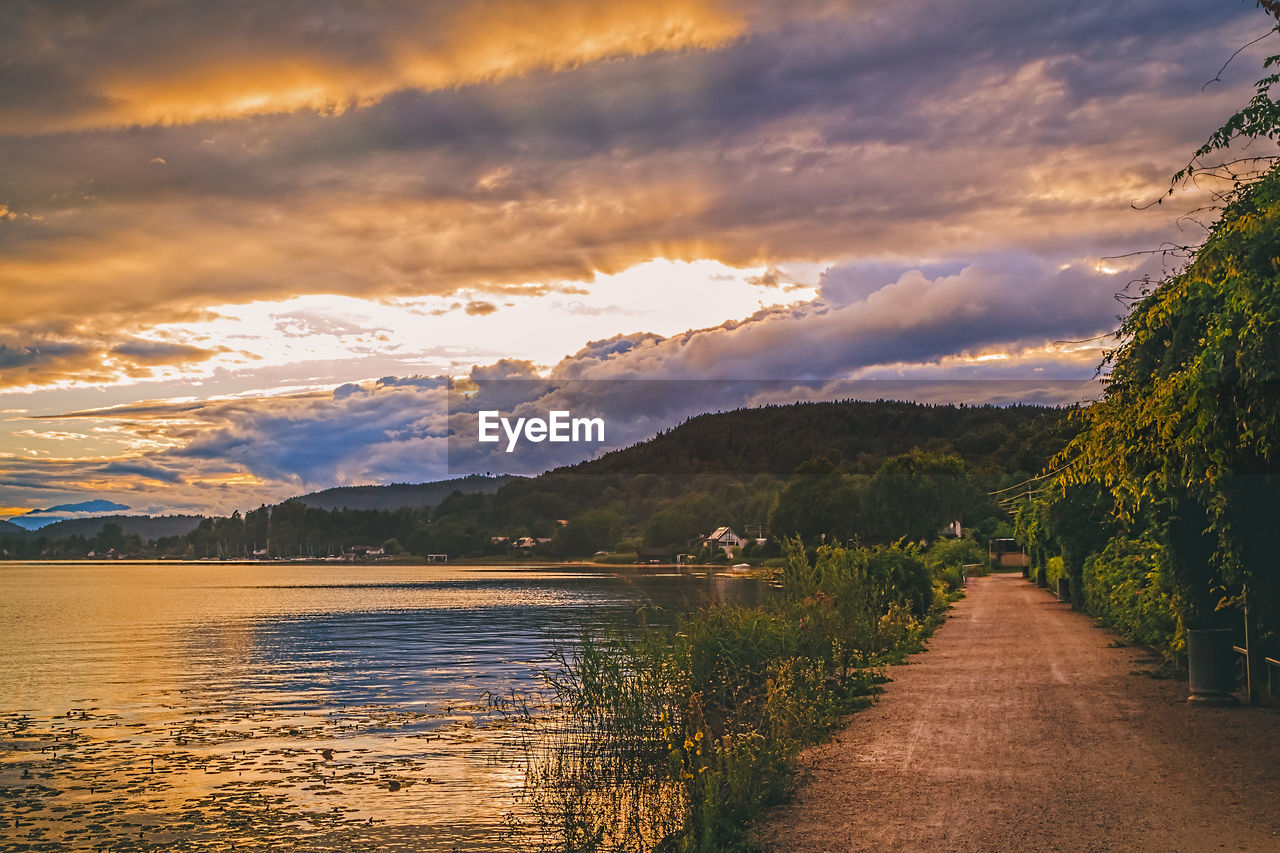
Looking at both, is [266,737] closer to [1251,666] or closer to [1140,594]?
[1140,594]

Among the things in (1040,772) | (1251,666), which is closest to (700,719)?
(1040,772)

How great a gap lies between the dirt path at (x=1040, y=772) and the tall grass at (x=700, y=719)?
57 centimetres

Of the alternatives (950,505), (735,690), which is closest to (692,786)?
Result: (735,690)

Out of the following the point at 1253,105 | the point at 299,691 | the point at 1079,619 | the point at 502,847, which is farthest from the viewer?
the point at 1079,619

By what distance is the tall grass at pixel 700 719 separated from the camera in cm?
1183

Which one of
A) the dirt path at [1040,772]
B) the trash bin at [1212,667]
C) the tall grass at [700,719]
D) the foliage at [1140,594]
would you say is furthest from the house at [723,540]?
the trash bin at [1212,667]

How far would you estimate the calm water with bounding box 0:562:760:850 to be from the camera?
574 inches

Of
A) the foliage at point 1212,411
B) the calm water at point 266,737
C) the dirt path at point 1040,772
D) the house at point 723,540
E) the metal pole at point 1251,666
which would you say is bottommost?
the house at point 723,540

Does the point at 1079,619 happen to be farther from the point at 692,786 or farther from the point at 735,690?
the point at 692,786

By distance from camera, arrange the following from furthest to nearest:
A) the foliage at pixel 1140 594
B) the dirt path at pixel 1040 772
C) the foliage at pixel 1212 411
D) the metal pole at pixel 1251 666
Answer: the foliage at pixel 1140 594
the metal pole at pixel 1251 666
the dirt path at pixel 1040 772
the foliage at pixel 1212 411

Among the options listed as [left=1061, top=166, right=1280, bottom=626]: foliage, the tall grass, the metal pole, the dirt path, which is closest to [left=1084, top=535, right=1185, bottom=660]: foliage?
the dirt path

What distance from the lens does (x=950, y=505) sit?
389ft

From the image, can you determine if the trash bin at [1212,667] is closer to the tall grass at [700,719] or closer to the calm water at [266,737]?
the tall grass at [700,719]

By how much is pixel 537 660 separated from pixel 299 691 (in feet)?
27.6
